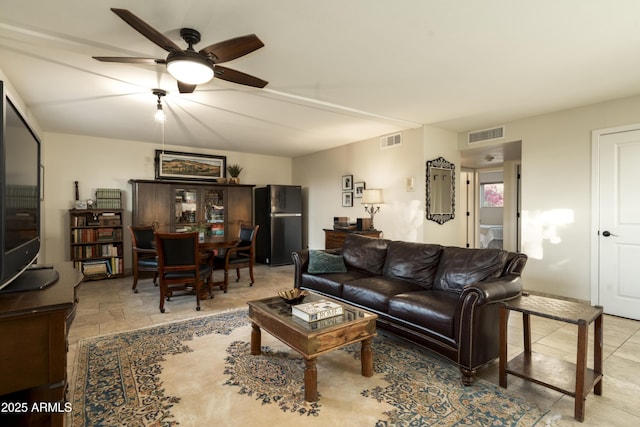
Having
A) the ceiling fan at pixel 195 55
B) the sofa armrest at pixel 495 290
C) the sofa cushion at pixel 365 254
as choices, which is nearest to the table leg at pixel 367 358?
the sofa armrest at pixel 495 290

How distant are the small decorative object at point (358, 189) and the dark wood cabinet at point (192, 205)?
86.2 inches

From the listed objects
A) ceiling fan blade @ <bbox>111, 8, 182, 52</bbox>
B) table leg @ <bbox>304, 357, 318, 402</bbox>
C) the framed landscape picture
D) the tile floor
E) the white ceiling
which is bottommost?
the tile floor

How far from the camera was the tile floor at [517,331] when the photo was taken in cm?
192

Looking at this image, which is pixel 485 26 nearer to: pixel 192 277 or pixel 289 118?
pixel 289 118

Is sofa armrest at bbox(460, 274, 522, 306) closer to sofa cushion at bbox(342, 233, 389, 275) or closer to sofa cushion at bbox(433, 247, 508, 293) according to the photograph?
sofa cushion at bbox(433, 247, 508, 293)

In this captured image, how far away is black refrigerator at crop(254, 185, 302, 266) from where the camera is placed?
6586 mm

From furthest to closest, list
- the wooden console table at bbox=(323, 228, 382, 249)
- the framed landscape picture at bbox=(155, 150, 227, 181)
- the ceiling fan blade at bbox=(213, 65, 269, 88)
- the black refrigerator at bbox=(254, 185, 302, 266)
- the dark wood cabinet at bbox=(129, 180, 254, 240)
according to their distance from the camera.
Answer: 1. the black refrigerator at bbox=(254, 185, 302, 266)
2. the framed landscape picture at bbox=(155, 150, 227, 181)
3. the dark wood cabinet at bbox=(129, 180, 254, 240)
4. the wooden console table at bbox=(323, 228, 382, 249)
5. the ceiling fan blade at bbox=(213, 65, 269, 88)

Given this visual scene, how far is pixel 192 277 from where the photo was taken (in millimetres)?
3711

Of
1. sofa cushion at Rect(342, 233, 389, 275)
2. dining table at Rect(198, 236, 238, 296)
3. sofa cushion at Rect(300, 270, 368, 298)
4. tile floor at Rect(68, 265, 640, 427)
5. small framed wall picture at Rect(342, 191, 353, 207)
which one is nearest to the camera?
tile floor at Rect(68, 265, 640, 427)

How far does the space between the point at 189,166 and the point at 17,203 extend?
15.6 feet

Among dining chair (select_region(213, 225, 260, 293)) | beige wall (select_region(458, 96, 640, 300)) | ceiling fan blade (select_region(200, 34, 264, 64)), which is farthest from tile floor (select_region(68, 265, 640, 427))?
ceiling fan blade (select_region(200, 34, 264, 64))

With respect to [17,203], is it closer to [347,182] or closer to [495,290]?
[495,290]

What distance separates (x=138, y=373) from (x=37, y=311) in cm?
127

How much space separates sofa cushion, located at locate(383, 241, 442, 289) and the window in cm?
774
